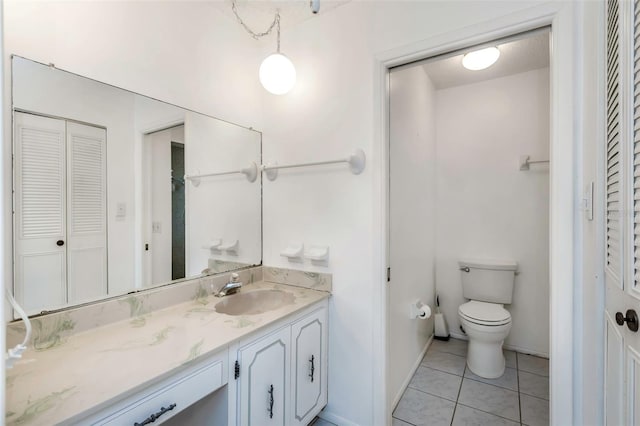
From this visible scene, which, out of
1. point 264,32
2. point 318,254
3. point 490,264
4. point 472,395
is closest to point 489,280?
point 490,264

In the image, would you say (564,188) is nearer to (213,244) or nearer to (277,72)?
(277,72)

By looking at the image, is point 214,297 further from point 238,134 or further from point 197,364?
point 238,134

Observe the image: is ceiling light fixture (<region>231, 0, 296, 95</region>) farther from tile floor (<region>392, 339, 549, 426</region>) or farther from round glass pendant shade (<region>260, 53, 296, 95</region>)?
tile floor (<region>392, 339, 549, 426</region>)

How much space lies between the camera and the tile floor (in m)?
1.74

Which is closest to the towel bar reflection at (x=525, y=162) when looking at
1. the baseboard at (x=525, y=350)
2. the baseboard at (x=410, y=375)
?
the baseboard at (x=525, y=350)

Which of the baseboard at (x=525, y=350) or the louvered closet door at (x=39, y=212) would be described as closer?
the louvered closet door at (x=39, y=212)

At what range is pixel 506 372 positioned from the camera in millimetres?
2221

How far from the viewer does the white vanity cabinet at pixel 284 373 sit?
1170 mm

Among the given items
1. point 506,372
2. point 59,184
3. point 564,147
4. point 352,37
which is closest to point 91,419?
point 59,184

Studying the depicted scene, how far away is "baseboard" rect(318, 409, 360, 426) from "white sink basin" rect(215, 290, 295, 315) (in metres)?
0.69

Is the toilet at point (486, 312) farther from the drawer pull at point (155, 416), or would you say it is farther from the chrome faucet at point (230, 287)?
the drawer pull at point (155, 416)

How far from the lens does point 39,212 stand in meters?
1.09

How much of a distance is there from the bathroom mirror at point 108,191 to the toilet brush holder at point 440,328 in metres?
1.99

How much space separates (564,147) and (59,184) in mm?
2007
